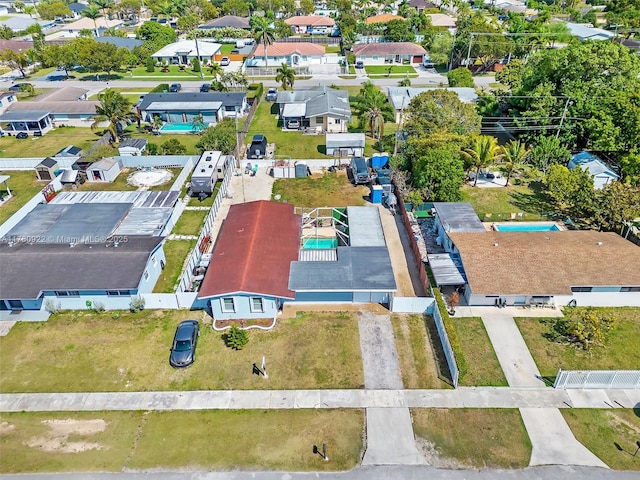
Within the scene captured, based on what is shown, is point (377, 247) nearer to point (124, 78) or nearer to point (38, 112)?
point (38, 112)

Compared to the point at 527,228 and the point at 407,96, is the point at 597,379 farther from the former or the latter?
the point at 407,96

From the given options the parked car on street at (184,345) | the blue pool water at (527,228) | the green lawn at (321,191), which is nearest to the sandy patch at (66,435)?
the parked car on street at (184,345)

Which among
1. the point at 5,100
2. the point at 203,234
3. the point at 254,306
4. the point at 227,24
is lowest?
the point at 254,306

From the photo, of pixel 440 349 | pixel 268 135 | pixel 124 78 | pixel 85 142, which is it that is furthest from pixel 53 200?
pixel 124 78

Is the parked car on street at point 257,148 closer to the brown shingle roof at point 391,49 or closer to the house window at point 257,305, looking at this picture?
the house window at point 257,305

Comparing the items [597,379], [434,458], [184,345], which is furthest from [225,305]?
[597,379]
